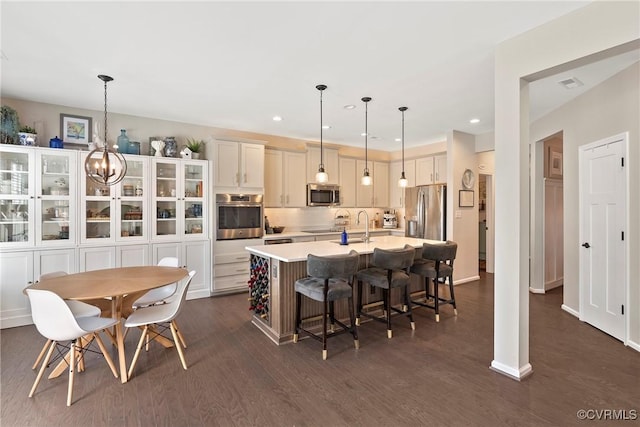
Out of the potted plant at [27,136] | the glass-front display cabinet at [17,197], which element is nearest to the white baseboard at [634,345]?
the glass-front display cabinet at [17,197]

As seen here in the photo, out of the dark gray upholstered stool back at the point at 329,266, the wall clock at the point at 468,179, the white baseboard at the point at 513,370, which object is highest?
the wall clock at the point at 468,179

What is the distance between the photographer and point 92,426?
196cm

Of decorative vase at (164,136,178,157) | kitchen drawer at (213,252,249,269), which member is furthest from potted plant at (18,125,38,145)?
kitchen drawer at (213,252,249,269)

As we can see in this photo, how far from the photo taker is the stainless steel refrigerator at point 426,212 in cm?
552

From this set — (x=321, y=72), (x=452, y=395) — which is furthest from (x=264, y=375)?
(x=321, y=72)

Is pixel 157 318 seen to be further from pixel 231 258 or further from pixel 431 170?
pixel 431 170

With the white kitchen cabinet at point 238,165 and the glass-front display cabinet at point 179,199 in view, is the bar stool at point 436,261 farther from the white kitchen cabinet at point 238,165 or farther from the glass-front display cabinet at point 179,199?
Result: the glass-front display cabinet at point 179,199

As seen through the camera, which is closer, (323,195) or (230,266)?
(230,266)

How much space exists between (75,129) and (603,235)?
21.4ft

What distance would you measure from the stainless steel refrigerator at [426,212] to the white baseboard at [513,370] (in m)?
3.06

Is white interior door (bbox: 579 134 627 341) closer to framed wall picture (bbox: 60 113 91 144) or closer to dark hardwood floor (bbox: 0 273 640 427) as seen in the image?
dark hardwood floor (bbox: 0 273 640 427)

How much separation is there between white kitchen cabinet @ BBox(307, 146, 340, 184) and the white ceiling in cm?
148

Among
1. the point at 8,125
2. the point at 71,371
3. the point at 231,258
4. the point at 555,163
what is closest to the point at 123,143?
the point at 8,125

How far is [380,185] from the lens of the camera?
22.8 feet
